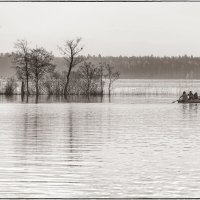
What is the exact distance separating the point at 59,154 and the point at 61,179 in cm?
217

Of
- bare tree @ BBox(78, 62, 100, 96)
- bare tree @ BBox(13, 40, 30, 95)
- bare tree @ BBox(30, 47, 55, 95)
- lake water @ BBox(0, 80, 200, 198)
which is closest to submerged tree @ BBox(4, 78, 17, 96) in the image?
bare tree @ BBox(13, 40, 30, 95)

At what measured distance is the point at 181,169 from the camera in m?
7.76

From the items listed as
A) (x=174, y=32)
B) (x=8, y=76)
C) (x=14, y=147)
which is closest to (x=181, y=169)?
(x=14, y=147)

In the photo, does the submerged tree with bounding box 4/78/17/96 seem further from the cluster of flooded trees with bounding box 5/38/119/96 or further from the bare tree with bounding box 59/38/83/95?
the bare tree with bounding box 59/38/83/95

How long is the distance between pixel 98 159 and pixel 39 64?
17.4m

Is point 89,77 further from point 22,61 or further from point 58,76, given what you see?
point 22,61

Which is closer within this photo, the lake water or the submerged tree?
the lake water

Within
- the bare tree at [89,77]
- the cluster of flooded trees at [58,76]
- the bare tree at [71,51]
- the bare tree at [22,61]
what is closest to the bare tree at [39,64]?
the cluster of flooded trees at [58,76]

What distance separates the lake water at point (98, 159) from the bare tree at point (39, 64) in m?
8.47

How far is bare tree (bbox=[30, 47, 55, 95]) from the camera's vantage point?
2331cm

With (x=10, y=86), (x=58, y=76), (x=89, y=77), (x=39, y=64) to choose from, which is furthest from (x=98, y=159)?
(x=10, y=86)

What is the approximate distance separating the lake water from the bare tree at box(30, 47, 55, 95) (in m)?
8.47

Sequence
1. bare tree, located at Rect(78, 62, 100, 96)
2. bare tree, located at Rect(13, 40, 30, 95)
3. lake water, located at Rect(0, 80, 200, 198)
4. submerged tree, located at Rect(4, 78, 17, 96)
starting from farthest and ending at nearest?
1. submerged tree, located at Rect(4, 78, 17, 96)
2. bare tree, located at Rect(78, 62, 100, 96)
3. bare tree, located at Rect(13, 40, 30, 95)
4. lake water, located at Rect(0, 80, 200, 198)

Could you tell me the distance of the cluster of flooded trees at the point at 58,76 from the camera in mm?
25578
